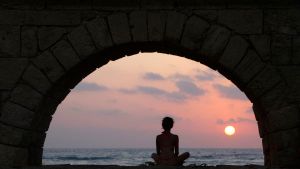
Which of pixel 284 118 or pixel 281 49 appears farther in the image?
pixel 281 49

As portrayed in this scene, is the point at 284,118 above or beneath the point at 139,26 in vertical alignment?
beneath

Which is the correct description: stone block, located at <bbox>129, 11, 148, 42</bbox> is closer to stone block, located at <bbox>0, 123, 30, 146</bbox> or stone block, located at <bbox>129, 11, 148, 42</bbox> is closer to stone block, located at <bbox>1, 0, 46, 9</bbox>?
stone block, located at <bbox>1, 0, 46, 9</bbox>

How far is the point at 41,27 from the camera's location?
21.0ft

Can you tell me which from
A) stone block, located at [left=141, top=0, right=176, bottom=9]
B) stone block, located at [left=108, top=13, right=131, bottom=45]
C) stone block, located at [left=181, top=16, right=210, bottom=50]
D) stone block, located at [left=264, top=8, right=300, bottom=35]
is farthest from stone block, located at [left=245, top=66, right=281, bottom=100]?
stone block, located at [left=108, top=13, right=131, bottom=45]

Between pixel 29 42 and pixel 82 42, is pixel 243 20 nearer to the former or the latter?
pixel 82 42

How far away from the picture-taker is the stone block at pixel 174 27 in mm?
6312

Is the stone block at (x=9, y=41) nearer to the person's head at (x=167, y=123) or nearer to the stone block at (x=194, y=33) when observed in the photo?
the stone block at (x=194, y=33)

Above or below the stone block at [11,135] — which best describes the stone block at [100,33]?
above

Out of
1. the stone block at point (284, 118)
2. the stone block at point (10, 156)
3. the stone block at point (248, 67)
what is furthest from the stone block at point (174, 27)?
Result: the stone block at point (10, 156)

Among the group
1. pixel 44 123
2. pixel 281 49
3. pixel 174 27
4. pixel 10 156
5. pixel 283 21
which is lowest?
pixel 10 156

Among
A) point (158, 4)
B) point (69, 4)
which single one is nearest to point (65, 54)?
point (69, 4)

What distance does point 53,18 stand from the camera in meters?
6.41

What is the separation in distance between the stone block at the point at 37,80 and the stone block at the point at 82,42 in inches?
21.6

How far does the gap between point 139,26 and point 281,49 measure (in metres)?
1.82
